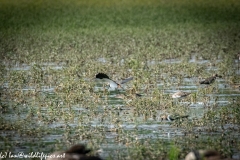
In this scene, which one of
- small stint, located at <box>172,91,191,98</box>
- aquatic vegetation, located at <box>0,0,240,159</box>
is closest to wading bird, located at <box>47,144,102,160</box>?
aquatic vegetation, located at <box>0,0,240,159</box>

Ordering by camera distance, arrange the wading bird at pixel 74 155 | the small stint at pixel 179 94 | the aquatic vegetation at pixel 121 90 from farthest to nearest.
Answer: the small stint at pixel 179 94
the aquatic vegetation at pixel 121 90
the wading bird at pixel 74 155

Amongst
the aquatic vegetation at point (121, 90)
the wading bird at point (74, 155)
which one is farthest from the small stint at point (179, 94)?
the wading bird at point (74, 155)

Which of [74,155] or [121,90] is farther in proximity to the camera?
[121,90]

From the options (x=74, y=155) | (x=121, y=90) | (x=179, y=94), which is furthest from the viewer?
(x=121, y=90)

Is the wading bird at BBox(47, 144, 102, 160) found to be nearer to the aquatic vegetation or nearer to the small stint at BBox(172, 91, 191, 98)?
the aquatic vegetation

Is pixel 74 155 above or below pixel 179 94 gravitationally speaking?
below

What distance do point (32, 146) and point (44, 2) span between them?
80.9ft

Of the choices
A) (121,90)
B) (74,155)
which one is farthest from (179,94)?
(74,155)

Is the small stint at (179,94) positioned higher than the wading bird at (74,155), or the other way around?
the small stint at (179,94)

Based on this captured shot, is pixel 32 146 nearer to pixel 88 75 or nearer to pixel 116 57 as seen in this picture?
pixel 88 75

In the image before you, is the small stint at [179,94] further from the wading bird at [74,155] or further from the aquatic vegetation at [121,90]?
the wading bird at [74,155]

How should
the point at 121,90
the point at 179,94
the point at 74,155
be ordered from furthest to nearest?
the point at 121,90, the point at 179,94, the point at 74,155

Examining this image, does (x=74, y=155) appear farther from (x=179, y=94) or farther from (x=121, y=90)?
(x=121, y=90)

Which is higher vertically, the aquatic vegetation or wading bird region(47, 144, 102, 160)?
the aquatic vegetation
